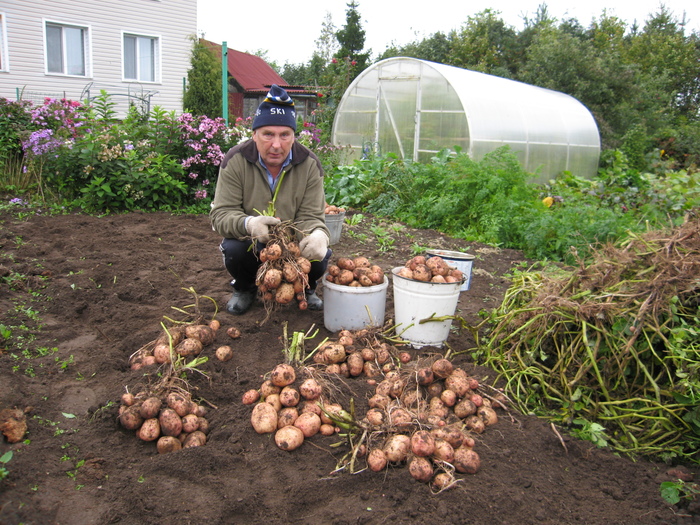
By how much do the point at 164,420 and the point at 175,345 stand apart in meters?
0.65

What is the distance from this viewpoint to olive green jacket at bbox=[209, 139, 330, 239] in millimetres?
3375

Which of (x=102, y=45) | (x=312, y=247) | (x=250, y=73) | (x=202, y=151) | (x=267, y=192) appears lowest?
(x=312, y=247)

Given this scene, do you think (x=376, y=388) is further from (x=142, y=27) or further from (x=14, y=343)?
(x=142, y=27)

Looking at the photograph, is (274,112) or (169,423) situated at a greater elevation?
(274,112)

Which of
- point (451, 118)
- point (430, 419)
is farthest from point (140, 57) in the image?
point (430, 419)

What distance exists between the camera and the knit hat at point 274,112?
318 cm

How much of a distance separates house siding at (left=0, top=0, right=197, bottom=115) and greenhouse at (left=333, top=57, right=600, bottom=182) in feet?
20.7

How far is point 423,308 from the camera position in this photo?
9.98ft

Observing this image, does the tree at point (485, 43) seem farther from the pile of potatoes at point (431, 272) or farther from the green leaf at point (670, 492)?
the green leaf at point (670, 492)

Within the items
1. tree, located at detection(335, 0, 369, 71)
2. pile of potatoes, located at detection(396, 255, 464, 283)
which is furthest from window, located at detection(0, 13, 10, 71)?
tree, located at detection(335, 0, 369, 71)

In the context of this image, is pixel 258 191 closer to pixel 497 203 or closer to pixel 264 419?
pixel 264 419

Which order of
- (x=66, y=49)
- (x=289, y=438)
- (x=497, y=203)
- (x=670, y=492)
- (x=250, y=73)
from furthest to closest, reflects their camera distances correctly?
(x=250, y=73), (x=66, y=49), (x=497, y=203), (x=289, y=438), (x=670, y=492)

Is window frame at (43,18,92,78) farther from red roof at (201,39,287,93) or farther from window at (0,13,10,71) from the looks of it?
red roof at (201,39,287,93)

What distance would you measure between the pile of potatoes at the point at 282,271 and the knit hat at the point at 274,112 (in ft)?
2.49
